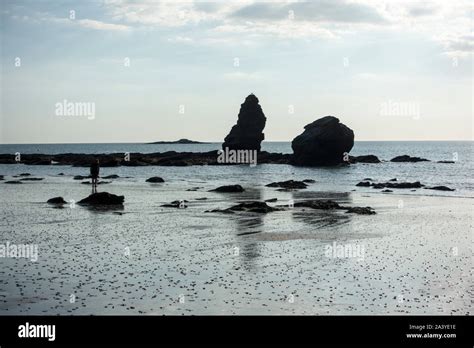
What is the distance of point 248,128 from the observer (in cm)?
15400

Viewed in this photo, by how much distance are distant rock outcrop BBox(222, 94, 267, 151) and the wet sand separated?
11327cm

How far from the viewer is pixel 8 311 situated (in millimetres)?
15852

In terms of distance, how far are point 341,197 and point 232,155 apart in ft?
341

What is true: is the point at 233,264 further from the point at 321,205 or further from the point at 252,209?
the point at 321,205

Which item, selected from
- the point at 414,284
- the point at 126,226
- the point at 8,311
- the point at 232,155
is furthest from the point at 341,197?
the point at 232,155

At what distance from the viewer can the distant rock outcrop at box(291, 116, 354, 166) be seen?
135 m

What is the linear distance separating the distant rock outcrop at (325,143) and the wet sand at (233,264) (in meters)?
94.6

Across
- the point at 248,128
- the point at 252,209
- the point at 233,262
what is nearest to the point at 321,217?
the point at 252,209

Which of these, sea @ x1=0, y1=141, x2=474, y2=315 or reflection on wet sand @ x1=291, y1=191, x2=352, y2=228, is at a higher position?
sea @ x1=0, y1=141, x2=474, y2=315

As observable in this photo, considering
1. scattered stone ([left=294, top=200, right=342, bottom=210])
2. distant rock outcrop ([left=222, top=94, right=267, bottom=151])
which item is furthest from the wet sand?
distant rock outcrop ([left=222, top=94, right=267, bottom=151])

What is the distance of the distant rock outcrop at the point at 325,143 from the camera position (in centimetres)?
13500

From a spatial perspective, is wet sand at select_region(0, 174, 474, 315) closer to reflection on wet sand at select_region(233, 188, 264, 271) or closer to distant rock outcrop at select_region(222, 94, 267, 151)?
reflection on wet sand at select_region(233, 188, 264, 271)

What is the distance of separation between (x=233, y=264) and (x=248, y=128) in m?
133
